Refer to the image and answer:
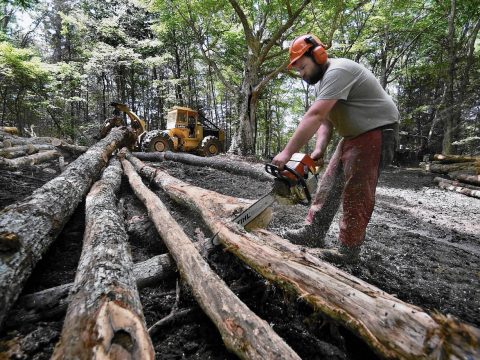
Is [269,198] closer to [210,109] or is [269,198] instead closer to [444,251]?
[444,251]

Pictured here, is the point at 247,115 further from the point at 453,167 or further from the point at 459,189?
the point at 459,189

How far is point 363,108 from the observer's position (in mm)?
2381

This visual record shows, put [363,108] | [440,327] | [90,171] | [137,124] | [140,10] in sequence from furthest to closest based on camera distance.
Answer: [140,10] → [137,124] → [90,171] → [363,108] → [440,327]

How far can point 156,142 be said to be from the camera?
10.2 m

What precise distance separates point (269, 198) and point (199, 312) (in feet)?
3.71

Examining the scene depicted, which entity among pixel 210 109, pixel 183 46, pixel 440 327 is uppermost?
pixel 183 46

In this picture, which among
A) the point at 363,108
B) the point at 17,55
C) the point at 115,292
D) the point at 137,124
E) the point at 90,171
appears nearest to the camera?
the point at 115,292

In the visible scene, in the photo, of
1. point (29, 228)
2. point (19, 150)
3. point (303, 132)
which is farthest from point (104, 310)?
point (19, 150)

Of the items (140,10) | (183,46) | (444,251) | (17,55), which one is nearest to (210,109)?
(183,46)

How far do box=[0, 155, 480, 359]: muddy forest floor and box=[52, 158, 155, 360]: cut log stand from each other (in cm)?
33

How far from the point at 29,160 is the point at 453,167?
11.6 m

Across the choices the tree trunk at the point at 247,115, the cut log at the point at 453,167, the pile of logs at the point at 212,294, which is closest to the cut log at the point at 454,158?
the cut log at the point at 453,167

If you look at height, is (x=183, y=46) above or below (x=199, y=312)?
above

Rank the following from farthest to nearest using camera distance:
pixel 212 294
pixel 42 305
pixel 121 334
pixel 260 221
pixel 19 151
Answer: pixel 19 151
pixel 260 221
pixel 42 305
pixel 212 294
pixel 121 334
